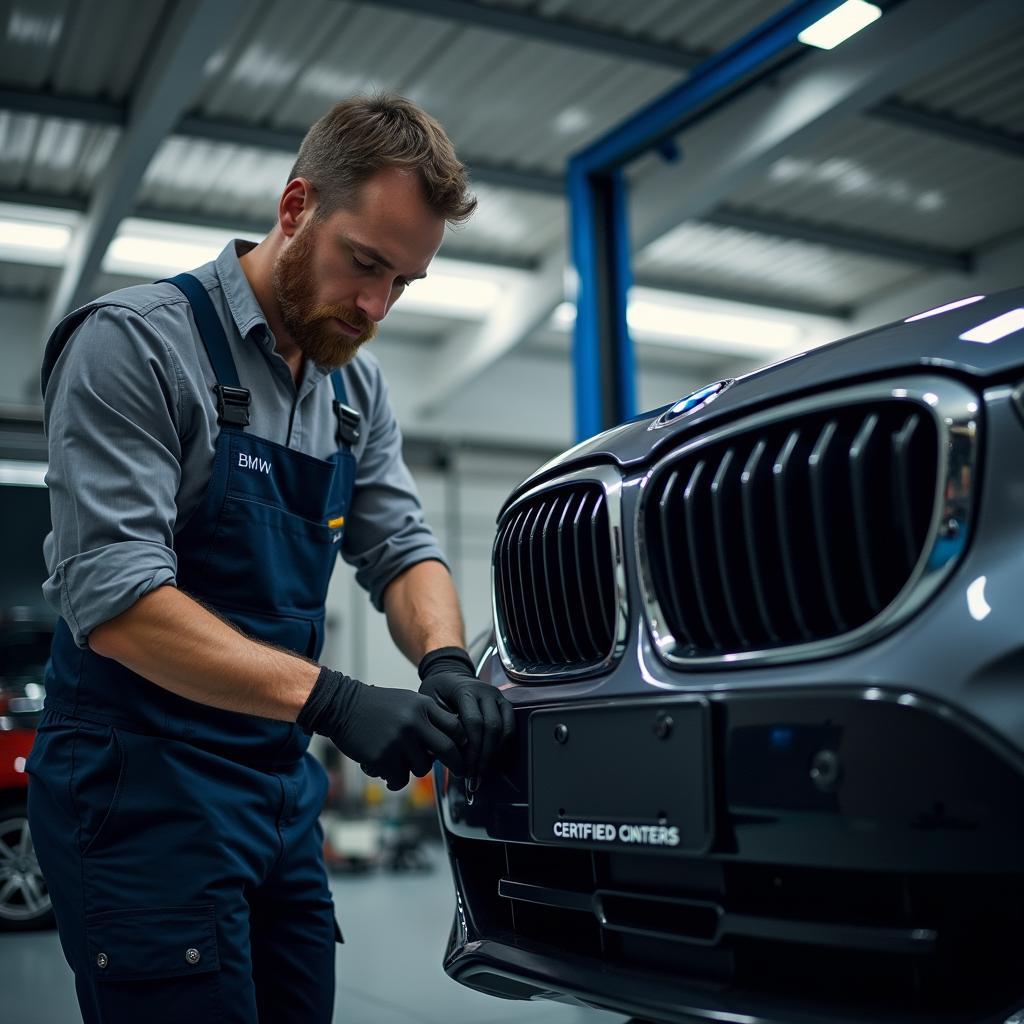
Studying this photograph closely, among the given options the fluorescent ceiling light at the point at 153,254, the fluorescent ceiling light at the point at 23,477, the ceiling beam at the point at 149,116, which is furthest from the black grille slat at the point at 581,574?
the fluorescent ceiling light at the point at 153,254

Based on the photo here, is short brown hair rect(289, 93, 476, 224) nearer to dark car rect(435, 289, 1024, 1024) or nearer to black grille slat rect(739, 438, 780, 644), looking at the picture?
dark car rect(435, 289, 1024, 1024)

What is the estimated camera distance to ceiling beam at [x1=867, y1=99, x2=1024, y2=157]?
6.95 m

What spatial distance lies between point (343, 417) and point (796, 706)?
0.95 metres

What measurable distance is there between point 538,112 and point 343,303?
5657 mm

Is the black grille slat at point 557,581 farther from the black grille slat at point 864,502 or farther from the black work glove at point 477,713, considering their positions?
the black grille slat at point 864,502

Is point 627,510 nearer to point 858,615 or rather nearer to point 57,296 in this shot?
point 858,615

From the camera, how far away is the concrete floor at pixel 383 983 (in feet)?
8.45

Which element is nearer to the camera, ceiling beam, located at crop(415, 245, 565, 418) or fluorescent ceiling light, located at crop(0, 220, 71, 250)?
fluorescent ceiling light, located at crop(0, 220, 71, 250)

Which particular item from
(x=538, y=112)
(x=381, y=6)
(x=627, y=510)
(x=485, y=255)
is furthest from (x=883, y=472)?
(x=485, y=255)

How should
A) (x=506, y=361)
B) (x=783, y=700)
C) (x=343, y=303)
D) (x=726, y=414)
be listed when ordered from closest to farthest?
(x=783, y=700) → (x=726, y=414) → (x=343, y=303) → (x=506, y=361)

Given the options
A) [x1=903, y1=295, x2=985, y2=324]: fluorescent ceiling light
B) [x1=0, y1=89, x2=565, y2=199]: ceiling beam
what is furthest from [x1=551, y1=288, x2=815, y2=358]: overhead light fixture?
[x1=903, y1=295, x2=985, y2=324]: fluorescent ceiling light

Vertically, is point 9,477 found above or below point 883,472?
above

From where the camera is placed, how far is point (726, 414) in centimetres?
116

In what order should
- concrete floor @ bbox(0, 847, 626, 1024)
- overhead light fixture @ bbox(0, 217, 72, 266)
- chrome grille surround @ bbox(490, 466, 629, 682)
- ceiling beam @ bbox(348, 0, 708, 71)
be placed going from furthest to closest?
overhead light fixture @ bbox(0, 217, 72, 266) < ceiling beam @ bbox(348, 0, 708, 71) < concrete floor @ bbox(0, 847, 626, 1024) < chrome grille surround @ bbox(490, 466, 629, 682)
